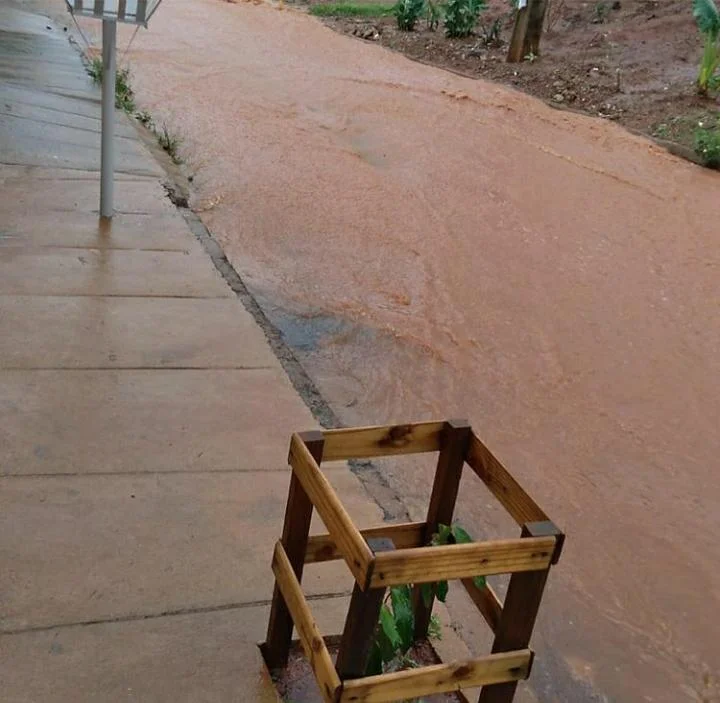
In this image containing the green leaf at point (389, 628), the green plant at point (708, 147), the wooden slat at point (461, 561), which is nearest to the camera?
the wooden slat at point (461, 561)

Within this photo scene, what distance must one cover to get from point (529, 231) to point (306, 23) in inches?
444

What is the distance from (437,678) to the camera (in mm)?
1957

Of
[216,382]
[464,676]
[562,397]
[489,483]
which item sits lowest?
[562,397]

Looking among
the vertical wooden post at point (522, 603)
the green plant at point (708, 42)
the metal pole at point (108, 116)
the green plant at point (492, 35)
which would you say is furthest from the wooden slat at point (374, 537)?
the green plant at point (492, 35)

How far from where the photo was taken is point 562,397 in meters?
5.11

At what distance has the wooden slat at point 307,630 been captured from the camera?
192cm

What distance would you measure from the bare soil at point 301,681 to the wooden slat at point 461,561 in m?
0.57

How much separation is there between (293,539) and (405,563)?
480 mm

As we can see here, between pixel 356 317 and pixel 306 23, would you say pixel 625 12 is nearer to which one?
pixel 306 23

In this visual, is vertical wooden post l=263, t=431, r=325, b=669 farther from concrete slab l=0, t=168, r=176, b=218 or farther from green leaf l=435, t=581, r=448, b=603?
concrete slab l=0, t=168, r=176, b=218

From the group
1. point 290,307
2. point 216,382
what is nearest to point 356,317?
point 290,307

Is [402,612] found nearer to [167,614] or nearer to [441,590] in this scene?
[441,590]

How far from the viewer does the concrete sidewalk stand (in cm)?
241

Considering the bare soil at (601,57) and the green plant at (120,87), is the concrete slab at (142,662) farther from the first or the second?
the bare soil at (601,57)
